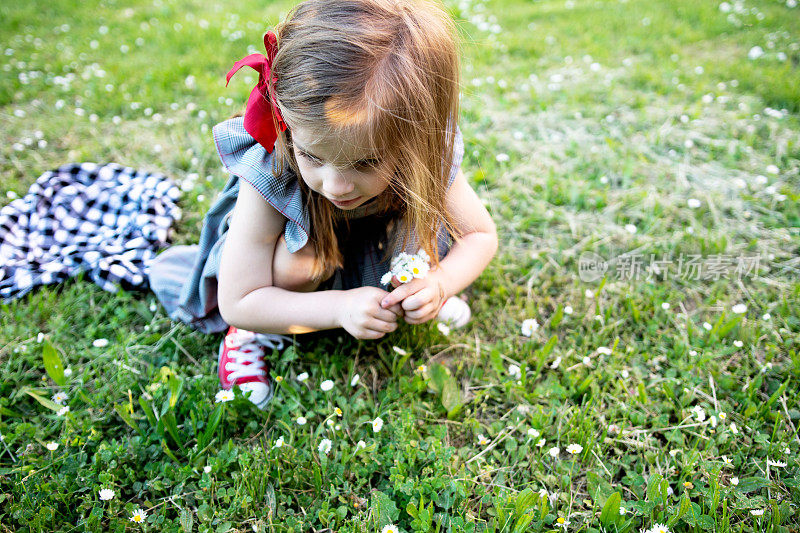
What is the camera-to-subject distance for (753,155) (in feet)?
10.2

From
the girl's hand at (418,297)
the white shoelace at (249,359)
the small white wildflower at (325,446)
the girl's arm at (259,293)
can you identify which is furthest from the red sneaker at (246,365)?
the girl's hand at (418,297)

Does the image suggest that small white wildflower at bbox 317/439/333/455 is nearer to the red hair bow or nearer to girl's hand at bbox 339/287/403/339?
girl's hand at bbox 339/287/403/339

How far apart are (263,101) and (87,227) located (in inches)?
65.0

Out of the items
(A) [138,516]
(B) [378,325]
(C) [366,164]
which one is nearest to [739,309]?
(B) [378,325]

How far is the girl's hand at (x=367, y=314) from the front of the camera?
1722mm

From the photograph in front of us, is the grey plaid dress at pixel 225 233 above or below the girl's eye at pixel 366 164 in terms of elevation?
below

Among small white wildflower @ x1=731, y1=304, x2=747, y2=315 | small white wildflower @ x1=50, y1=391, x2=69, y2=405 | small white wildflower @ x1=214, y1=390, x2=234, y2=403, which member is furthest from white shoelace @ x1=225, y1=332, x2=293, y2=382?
small white wildflower @ x1=731, y1=304, x2=747, y2=315

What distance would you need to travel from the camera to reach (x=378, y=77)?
1388 millimetres

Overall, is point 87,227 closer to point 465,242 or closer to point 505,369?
point 465,242

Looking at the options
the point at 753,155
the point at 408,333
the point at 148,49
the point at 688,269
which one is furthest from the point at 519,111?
the point at 148,49

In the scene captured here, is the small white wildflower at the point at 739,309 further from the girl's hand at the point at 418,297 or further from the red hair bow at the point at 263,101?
the red hair bow at the point at 263,101

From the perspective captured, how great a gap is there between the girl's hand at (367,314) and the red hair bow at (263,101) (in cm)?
55

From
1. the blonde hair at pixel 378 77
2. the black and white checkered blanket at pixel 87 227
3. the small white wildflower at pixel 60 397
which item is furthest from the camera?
the black and white checkered blanket at pixel 87 227

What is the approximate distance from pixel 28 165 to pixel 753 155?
406 cm
